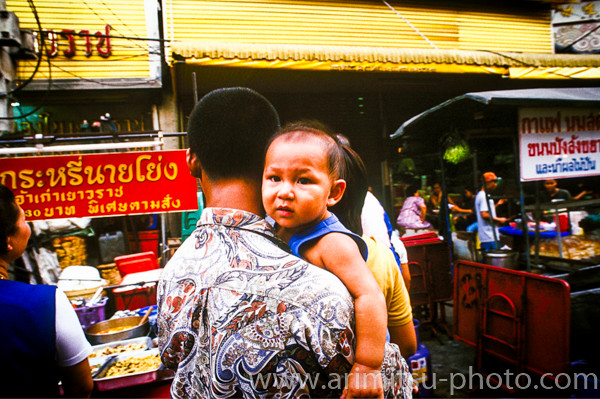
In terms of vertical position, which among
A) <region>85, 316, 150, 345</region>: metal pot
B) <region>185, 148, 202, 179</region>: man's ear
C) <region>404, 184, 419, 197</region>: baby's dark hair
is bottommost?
<region>85, 316, 150, 345</region>: metal pot

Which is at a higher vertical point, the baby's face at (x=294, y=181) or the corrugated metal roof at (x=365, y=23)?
the corrugated metal roof at (x=365, y=23)

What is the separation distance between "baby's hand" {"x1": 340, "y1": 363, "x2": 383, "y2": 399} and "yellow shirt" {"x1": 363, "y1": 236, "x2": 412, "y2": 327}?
0.47 m

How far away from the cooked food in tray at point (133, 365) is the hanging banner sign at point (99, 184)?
5.41 feet

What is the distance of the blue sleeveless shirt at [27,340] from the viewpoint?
5.35ft

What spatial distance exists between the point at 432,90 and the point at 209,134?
9.72 metres

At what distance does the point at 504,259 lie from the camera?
14.9 ft

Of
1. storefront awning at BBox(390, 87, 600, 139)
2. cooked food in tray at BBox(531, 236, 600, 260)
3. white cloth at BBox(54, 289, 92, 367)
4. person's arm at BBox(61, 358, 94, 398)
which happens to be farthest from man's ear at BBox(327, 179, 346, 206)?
cooked food in tray at BBox(531, 236, 600, 260)

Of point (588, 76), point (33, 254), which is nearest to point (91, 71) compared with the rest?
point (33, 254)

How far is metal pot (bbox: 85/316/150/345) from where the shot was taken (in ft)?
10.7

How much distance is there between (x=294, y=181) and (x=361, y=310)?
1.72 feet

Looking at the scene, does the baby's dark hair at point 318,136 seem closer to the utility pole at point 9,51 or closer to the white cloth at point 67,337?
the white cloth at point 67,337

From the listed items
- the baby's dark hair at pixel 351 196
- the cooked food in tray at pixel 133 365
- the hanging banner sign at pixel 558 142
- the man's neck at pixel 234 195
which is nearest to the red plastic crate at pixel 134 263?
the cooked food in tray at pixel 133 365

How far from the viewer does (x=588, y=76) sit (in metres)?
8.05

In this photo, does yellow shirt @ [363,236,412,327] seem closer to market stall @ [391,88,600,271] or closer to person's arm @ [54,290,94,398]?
person's arm @ [54,290,94,398]
